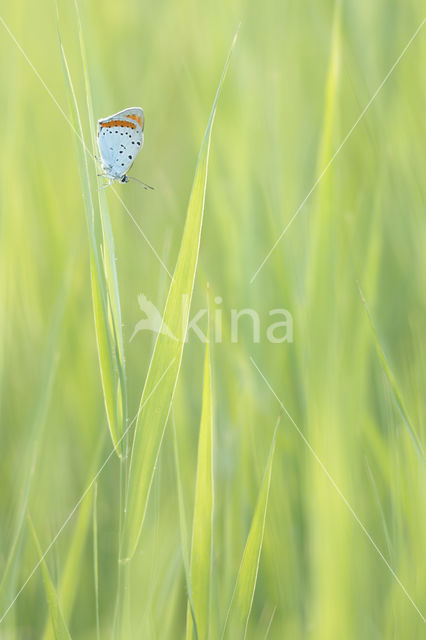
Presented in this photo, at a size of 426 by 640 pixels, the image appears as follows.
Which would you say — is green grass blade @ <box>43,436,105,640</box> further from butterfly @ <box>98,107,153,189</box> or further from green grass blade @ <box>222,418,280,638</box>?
butterfly @ <box>98,107,153,189</box>

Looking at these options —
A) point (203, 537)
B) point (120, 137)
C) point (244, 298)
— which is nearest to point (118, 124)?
point (120, 137)

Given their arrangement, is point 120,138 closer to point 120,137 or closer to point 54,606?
Answer: point 120,137

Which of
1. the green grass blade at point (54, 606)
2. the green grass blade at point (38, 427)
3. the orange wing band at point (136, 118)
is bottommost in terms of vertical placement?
the green grass blade at point (54, 606)

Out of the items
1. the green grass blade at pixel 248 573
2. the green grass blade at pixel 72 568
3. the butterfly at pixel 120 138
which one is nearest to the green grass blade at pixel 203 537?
the green grass blade at pixel 248 573

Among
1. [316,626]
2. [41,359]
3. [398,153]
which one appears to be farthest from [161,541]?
[398,153]

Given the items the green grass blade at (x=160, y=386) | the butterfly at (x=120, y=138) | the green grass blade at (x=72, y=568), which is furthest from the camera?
the butterfly at (x=120, y=138)

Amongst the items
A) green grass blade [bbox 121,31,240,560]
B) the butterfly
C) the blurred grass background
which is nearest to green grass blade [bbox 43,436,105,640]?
the blurred grass background

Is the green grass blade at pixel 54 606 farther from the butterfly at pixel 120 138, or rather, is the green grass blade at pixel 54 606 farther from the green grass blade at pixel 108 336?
the butterfly at pixel 120 138
